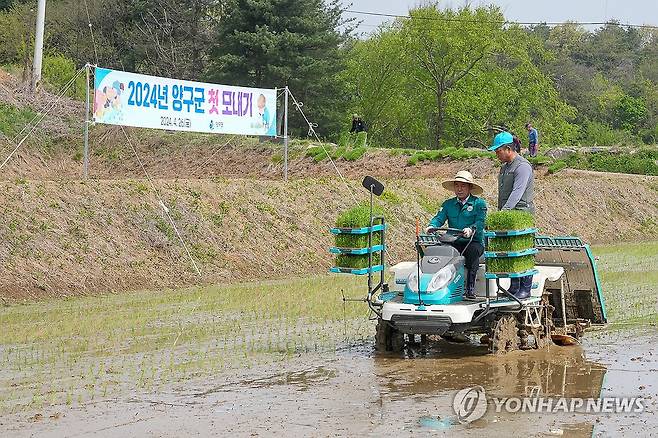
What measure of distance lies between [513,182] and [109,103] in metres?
12.5

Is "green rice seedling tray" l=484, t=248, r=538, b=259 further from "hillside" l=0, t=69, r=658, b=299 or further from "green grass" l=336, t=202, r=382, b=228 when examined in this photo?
"hillside" l=0, t=69, r=658, b=299

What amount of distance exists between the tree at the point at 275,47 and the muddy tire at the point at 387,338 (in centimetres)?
3785

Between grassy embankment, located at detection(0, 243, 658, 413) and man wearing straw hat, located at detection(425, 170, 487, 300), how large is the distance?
2.03 metres

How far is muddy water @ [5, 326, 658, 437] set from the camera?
942cm

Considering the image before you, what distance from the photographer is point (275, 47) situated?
165ft

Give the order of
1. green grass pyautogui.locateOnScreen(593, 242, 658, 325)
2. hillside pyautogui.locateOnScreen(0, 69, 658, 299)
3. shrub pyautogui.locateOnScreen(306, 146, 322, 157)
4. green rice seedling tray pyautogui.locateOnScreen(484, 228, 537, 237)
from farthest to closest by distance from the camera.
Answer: shrub pyautogui.locateOnScreen(306, 146, 322, 157), hillside pyautogui.locateOnScreen(0, 69, 658, 299), green grass pyautogui.locateOnScreen(593, 242, 658, 325), green rice seedling tray pyautogui.locateOnScreen(484, 228, 537, 237)

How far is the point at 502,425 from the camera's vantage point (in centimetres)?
960

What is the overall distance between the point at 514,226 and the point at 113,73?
13.7 meters

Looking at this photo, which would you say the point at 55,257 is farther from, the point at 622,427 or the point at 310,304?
the point at 622,427

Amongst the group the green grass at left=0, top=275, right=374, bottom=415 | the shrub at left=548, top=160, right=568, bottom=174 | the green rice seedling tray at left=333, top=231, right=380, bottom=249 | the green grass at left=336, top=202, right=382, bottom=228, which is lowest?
the green grass at left=0, top=275, right=374, bottom=415

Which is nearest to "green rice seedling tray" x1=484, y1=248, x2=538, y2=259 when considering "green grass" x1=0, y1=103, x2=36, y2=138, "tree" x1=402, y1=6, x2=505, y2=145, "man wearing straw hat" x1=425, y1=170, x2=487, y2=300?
"man wearing straw hat" x1=425, y1=170, x2=487, y2=300

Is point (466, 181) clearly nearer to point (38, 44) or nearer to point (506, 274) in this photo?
point (506, 274)

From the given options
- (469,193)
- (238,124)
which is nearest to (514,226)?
(469,193)

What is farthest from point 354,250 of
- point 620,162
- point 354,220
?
point 620,162
